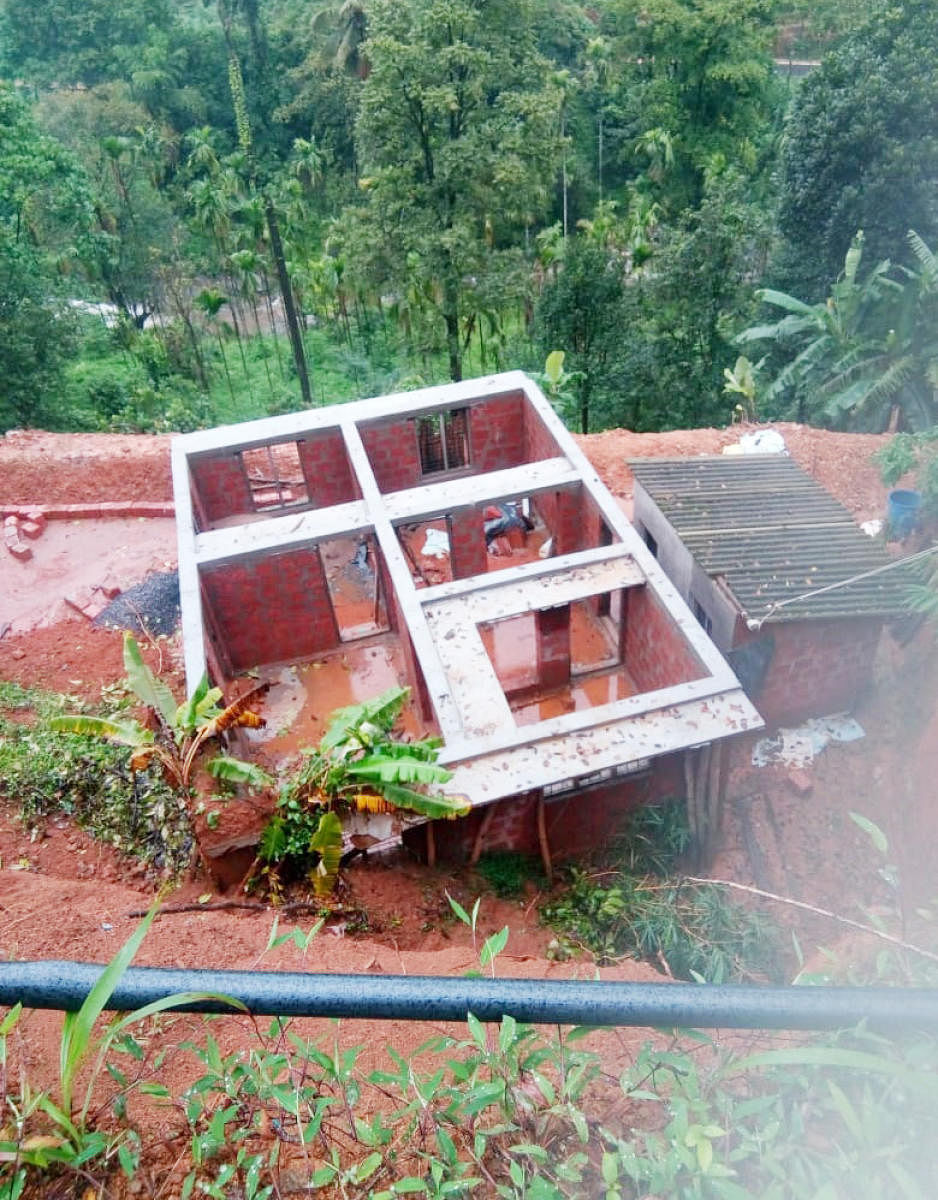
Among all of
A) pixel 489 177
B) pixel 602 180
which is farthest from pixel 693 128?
pixel 489 177

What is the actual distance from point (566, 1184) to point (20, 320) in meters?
21.4

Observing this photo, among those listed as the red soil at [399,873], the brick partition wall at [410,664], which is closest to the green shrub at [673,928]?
the red soil at [399,873]

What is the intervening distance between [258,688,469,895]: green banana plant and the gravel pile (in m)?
5.41

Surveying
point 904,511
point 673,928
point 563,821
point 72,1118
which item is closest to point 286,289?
point 904,511

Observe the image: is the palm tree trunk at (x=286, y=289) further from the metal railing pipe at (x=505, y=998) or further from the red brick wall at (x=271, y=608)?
the metal railing pipe at (x=505, y=998)

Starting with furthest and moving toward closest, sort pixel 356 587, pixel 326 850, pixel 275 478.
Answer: pixel 275 478 < pixel 356 587 < pixel 326 850

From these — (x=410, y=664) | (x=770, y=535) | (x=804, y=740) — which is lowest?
(x=804, y=740)

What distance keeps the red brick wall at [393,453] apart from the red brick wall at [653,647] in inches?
191

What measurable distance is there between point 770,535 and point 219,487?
8.60 metres

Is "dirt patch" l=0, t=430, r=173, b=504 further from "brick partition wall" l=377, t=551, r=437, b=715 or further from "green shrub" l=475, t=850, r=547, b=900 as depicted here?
"green shrub" l=475, t=850, r=547, b=900

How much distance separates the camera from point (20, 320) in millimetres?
19359

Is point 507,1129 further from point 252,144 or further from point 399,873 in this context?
point 252,144

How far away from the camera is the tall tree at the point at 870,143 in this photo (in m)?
17.2

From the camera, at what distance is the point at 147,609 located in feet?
44.5
